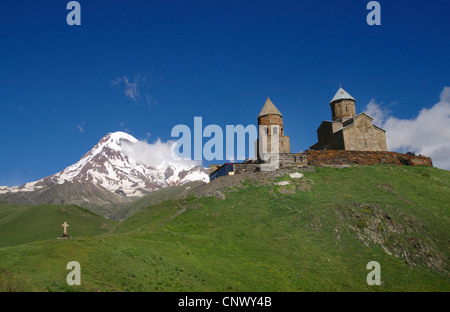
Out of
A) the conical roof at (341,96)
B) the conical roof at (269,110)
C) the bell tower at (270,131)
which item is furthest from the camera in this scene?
the conical roof at (341,96)

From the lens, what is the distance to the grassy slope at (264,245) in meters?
19.9

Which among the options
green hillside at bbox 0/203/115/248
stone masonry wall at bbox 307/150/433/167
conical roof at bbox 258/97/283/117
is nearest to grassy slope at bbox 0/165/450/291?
stone masonry wall at bbox 307/150/433/167

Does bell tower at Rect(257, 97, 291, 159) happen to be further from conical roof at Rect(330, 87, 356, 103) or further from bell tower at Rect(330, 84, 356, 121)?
conical roof at Rect(330, 87, 356, 103)

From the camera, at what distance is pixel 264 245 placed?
2995cm

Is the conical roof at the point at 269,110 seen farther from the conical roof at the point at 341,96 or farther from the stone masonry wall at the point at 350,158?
the conical roof at the point at 341,96

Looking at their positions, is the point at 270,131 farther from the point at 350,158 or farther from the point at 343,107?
the point at 343,107

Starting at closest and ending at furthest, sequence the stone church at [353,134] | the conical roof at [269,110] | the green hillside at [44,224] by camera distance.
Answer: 1. the green hillside at [44,224]
2. the conical roof at [269,110]
3. the stone church at [353,134]

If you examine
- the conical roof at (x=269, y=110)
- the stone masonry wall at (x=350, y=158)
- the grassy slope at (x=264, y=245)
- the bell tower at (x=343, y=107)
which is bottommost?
the grassy slope at (x=264, y=245)

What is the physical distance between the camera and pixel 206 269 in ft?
76.6

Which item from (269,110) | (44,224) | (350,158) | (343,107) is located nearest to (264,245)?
(350,158)

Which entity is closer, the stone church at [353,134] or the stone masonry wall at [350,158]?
the stone masonry wall at [350,158]

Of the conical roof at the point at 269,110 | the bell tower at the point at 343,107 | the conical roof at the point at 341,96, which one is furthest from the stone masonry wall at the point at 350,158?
the conical roof at the point at 341,96

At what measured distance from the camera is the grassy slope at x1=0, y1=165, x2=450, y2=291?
785 inches
